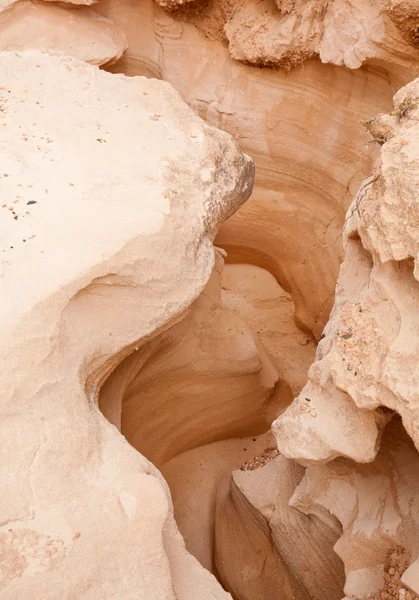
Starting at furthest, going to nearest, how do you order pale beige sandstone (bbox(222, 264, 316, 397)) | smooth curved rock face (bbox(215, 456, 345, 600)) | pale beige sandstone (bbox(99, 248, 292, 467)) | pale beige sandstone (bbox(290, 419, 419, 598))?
pale beige sandstone (bbox(222, 264, 316, 397))
pale beige sandstone (bbox(99, 248, 292, 467))
smooth curved rock face (bbox(215, 456, 345, 600))
pale beige sandstone (bbox(290, 419, 419, 598))

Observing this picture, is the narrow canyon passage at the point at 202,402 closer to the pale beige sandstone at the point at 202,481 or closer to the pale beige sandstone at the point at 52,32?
the pale beige sandstone at the point at 202,481

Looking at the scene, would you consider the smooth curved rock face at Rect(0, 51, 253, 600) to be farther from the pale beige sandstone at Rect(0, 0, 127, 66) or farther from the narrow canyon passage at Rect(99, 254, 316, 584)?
the pale beige sandstone at Rect(0, 0, 127, 66)

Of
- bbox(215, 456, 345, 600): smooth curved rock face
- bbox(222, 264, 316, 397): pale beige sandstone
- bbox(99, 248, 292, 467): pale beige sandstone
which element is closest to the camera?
bbox(215, 456, 345, 600): smooth curved rock face

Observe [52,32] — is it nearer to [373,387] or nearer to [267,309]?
[267,309]

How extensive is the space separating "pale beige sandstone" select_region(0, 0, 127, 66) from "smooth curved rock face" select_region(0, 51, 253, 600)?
0.76 m

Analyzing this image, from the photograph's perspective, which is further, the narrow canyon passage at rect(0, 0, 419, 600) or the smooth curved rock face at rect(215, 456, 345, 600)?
the smooth curved rock face at rect(215, 456, 345, 600)

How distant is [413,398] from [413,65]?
2254 mm

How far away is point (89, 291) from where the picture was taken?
2.26 meters

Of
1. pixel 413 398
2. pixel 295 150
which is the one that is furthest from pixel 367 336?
pixel 295 150

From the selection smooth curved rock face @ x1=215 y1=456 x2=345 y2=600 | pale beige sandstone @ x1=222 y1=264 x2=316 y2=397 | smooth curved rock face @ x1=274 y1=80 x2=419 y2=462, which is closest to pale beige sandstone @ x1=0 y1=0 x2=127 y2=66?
pale beige sandstone @ x1=222 y1=264 x2=316 y2=397

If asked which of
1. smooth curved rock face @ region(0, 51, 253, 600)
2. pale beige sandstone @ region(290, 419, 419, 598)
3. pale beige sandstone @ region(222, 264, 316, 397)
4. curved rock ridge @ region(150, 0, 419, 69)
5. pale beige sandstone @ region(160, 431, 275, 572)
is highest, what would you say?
curved rock ridge @ region(150, 0, 419, 69)

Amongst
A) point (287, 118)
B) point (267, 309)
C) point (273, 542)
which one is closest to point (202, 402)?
point (273, 542)

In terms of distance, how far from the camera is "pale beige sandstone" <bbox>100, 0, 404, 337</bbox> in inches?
154

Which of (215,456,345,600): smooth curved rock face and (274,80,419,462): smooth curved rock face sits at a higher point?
(274,80,419,462): smooth curved rock face
